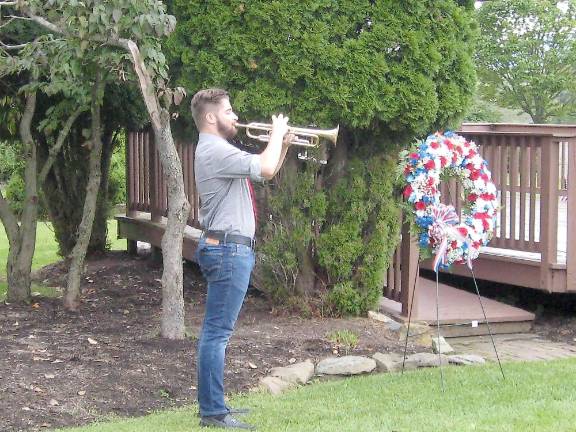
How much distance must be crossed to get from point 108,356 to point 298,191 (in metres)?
2.27

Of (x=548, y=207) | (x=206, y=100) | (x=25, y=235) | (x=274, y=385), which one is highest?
(x=206, y=100)

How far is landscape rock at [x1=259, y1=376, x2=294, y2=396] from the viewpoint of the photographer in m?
5.52

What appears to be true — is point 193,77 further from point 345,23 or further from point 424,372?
point 424,372

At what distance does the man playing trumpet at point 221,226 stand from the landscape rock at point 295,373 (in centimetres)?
121

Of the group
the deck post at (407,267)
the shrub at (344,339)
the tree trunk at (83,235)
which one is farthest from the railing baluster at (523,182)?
the tree trunk at (83,235)

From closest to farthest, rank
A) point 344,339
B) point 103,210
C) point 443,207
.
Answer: point 443,207 → point 344,339 → point 103,210

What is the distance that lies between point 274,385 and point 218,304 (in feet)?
4.41

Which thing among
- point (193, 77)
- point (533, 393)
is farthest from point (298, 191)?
point (533, 393)

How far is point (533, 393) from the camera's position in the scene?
516cm

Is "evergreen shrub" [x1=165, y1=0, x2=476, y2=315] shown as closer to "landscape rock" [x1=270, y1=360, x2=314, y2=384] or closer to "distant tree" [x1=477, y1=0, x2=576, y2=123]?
"landscape rock" [x1=270, y1=360, x2=314, y2=384]

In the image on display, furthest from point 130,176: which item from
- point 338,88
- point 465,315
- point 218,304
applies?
point 218,304

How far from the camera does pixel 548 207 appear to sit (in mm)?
7949

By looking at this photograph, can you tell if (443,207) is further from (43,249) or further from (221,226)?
(43,249)

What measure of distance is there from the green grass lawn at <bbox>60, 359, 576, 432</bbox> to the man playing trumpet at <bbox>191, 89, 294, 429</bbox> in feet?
0.96
